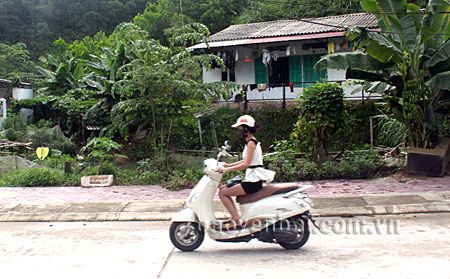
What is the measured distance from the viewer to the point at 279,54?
853 inches

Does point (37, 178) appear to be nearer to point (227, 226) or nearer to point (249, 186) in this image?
point (227, 226)

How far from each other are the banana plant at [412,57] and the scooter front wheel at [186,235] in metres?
6.54

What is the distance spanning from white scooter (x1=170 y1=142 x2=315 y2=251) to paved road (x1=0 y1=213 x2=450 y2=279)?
0.21 meters

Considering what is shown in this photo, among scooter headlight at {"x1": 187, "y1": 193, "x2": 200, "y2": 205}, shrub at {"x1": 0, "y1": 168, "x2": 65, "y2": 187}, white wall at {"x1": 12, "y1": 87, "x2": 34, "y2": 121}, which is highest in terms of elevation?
white wall at {"x1": 12, "y1": 87, "x2": 34, "y2": 121}

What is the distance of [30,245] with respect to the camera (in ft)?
22.7

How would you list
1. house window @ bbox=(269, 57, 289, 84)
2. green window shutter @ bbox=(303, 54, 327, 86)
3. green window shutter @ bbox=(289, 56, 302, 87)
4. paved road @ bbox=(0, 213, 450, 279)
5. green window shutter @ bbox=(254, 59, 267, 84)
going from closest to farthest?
paved road @ bbox=(0, 213, 450, 279) < green window shutter @ bbox=(303, 54, 327, 86) < green window shutter @ bbox=(289, 56, 302, 87) < house window @ bbox=(269, 57, 289, 84) < green window shutter @ bbox=(254, 59, 267, 84)

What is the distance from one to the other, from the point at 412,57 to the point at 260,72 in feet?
→ 36.3

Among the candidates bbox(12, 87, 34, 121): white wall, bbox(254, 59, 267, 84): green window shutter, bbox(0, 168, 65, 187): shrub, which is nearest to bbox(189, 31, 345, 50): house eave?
bbox(254, 59, 267, 84): green window shutter

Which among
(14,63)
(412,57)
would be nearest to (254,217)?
(412,57)

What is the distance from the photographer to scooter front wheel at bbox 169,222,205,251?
6.26 m

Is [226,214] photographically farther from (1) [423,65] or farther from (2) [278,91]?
(2) [278,91]

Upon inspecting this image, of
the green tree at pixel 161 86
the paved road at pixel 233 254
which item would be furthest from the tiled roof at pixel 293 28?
the paved road at pixel 233 254

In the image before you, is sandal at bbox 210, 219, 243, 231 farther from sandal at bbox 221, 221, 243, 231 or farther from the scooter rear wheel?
the scooter rear wheel

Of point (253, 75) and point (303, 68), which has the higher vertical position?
point (303, 68)
